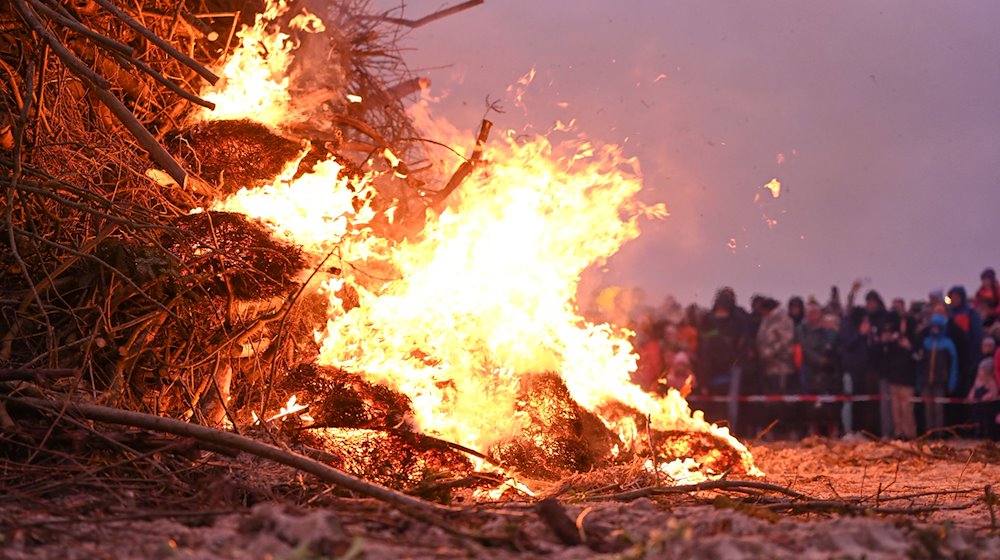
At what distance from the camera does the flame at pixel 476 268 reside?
6.27 metres

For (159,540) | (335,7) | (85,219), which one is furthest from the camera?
(335,7)

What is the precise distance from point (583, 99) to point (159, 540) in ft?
16.5

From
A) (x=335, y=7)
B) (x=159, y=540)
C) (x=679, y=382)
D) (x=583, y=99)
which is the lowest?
(x=159, y=540)

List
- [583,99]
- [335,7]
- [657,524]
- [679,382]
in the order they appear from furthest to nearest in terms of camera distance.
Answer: [679,382] → [335,7] → [583,99] → [657,524]

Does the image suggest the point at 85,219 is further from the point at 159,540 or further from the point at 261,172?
the point at 159,540

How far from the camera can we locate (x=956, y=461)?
8719 mm

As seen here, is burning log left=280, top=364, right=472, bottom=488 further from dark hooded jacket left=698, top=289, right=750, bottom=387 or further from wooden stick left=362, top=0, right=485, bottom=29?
dark hooded jacket left=698, top=289, right=750, bottom=387

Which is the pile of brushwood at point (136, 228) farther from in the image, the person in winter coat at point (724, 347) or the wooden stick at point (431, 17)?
the person in winter coat at point (724, 347)

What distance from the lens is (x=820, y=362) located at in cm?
1214

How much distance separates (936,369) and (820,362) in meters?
1.30

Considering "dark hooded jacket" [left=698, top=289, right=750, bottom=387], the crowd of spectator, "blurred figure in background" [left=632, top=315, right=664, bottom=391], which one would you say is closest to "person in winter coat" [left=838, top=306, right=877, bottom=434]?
the crowd of spectator

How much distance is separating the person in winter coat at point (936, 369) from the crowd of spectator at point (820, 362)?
0.04 feet

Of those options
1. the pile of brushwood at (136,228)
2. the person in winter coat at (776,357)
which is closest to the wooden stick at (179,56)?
the pile of brushwood at (136,228)

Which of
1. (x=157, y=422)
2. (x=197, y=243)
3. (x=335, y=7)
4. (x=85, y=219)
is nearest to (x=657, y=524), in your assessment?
(x=157, y=422)
